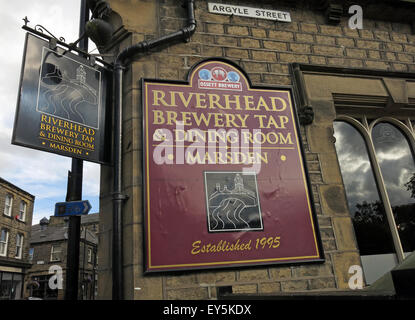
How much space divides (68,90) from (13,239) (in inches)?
989

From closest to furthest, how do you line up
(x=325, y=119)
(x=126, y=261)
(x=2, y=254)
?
(x=126, y=261) → (x=325, y=119) → (x=2, y=254)

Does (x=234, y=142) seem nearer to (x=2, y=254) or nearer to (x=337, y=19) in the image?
(x=337, y=19)

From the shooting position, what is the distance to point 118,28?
16.1 feet

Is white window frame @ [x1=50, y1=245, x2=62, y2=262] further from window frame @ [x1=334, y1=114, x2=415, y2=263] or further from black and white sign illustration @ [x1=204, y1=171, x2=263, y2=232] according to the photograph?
window frame @ [x1=334, y1=114, x2=415, y2=263]

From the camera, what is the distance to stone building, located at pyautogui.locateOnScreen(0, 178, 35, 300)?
76.9 feet

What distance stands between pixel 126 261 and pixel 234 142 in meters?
2.11

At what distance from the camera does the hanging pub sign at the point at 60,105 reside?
3695mm

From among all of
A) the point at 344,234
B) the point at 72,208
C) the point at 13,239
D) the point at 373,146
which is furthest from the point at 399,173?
the point at 13,239

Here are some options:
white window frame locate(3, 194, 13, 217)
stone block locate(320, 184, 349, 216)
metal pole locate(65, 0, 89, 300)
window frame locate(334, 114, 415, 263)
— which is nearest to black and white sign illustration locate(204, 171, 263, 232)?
stone block locate(320, 184, 349, 216)

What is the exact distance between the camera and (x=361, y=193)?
17.0ft

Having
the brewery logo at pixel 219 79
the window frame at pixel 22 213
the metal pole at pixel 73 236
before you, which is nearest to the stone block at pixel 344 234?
the brewery logo at pixel 219 79

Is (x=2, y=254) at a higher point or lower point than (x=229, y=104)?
higher

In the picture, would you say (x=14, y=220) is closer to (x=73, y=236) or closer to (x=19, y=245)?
(x=19, y=245)
